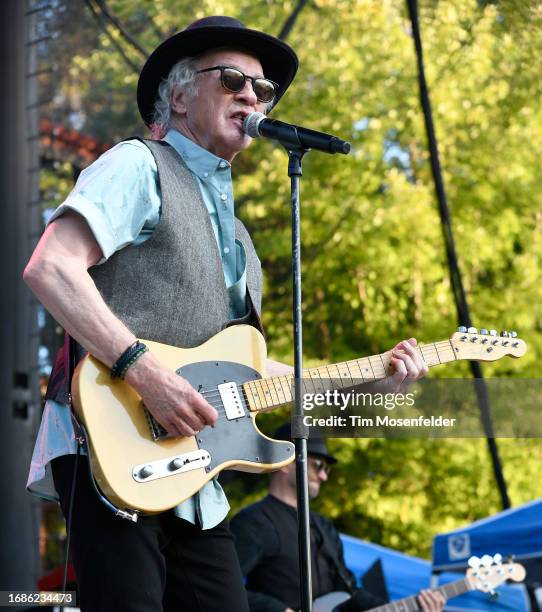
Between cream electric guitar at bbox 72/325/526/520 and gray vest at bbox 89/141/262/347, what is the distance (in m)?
0.06

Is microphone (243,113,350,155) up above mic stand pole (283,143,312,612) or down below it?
above

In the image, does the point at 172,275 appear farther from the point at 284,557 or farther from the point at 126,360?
the point at 284,557

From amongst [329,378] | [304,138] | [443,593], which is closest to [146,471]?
[329,378]

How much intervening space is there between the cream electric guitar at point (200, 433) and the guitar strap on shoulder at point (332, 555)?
251 centimetres

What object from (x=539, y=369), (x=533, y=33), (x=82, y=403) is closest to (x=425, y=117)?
(x=533, y=33)

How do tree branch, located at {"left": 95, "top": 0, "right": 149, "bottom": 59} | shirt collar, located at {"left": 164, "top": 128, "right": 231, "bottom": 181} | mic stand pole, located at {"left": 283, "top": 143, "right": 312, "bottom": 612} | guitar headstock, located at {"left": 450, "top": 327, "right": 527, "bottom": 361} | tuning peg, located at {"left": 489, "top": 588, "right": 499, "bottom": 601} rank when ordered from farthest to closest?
tree branch, located at {"left": 95, "top": 0, "right": 149, "bottom": 59} → tuning peg, located at {"left": 489, "top": 588, "right": 499, "bottom": 601} → guitar headstock, located at {"left": 450, "top": 327, "right": 527, "bottom": 361} → shirt collar, located at {"left": 164, "top": 128, "right": 231, "bottom": 181} → mic stand pole, located at {"left": 283, "top": 143, "right": 312, "bottom": 612}

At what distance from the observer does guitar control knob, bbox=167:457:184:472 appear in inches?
86.0

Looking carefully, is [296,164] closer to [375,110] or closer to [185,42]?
[185,42]

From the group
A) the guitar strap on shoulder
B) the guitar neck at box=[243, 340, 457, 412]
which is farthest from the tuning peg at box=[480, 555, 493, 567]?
the guitar neck at box=[243, 340, 457, 412]

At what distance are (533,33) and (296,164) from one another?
9.46 feet

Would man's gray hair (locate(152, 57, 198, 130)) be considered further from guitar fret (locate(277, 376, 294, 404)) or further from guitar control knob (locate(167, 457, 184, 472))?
guitar control knob (locate(167, 457, 184, 472))

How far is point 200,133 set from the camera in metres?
2.64

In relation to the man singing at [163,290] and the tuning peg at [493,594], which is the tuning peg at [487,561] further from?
the man singing at [163,290]

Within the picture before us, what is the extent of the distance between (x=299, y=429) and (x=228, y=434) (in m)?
0.26
